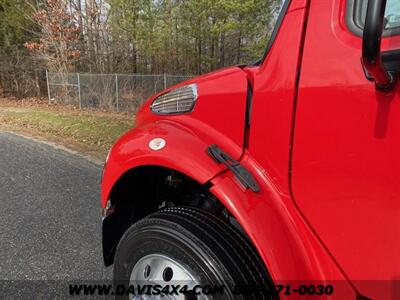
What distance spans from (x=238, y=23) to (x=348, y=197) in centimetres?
1857

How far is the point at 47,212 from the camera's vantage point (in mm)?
4355

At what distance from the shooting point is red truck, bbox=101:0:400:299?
137 centimetres

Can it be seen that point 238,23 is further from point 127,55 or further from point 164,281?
point 164,281

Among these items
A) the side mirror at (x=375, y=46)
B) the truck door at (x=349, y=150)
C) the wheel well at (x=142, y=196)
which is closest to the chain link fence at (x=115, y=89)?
the wheel well at (x=142, y=196)

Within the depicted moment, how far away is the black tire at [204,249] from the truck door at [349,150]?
382 mm

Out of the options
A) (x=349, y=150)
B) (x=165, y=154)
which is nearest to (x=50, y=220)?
(x=165, y=154)

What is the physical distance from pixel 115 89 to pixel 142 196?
531 inches

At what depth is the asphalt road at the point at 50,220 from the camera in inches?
128

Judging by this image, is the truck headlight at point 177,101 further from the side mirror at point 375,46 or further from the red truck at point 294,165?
the side mirror at point 375,46

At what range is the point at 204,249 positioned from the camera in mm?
1846

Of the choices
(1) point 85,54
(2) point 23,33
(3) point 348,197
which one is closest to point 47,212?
(3) point 348,197

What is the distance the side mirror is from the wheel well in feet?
4.18

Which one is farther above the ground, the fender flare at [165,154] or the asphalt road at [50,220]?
the fender flare at [165,154]

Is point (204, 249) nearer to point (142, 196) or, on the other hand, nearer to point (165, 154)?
point (165, 154)
